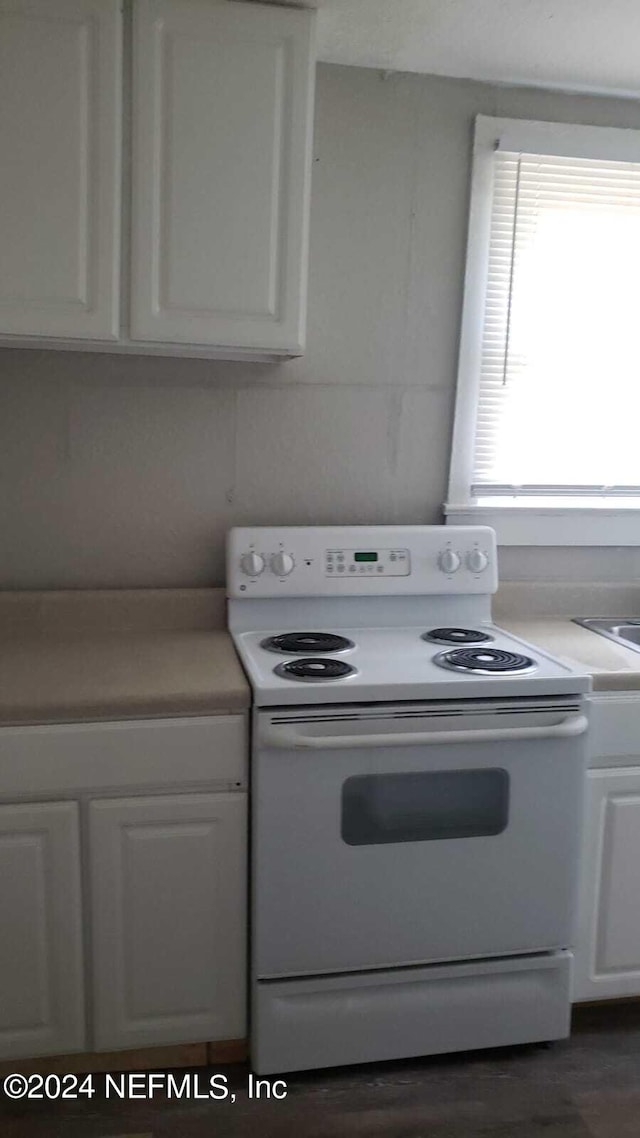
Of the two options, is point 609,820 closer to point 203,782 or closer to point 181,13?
point 203,782

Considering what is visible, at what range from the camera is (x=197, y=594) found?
2334 millimetres

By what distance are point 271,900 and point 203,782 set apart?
0.92 ft

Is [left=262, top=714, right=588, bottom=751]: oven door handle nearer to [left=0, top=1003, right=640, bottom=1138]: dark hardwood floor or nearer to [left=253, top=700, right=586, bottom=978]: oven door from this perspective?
[left=253, top=700, right=586, bottom=978]: oven door

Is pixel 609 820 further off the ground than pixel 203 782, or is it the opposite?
pixel 203 782

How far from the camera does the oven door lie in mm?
1821

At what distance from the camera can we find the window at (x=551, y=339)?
240cm

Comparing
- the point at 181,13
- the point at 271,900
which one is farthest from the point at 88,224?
the point at 271,900

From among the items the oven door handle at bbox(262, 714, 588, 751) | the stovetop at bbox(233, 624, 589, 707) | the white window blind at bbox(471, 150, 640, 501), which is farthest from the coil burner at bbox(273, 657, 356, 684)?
the white window blind at bbox(471, 150, 640, 501)

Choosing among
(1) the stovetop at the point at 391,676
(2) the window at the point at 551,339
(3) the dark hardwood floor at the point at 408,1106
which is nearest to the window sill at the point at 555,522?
(2) the window at the point at 551,339

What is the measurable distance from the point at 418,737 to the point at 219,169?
1261 mm

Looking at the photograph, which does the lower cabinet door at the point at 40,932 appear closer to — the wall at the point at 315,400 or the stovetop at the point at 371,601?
the stovetop at the point at 371,601

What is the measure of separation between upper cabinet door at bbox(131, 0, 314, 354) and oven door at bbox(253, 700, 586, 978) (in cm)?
89

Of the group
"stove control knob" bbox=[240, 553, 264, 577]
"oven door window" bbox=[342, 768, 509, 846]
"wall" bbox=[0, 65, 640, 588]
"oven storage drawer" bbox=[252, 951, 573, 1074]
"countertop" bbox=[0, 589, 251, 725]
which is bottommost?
"oven storage drawer" bbox=[252, 951, 573, 1074]

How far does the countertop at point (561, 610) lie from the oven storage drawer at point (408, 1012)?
28.6 inches
